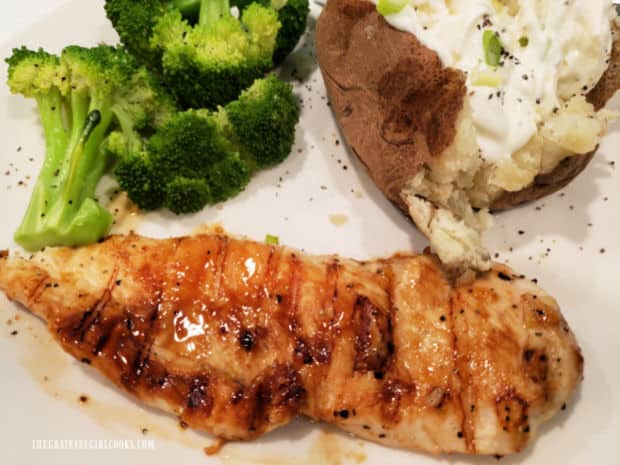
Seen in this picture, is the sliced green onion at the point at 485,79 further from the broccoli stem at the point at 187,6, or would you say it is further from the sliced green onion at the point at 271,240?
the broccoli stem at the point at 187,6

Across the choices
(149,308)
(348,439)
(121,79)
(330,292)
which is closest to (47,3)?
(121,79)

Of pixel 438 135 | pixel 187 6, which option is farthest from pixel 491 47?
pixel 187 6

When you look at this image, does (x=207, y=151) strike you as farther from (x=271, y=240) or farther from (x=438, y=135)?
(x=438, y=135)

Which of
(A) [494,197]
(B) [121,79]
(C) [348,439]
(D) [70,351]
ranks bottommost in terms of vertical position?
(C) [348,439]

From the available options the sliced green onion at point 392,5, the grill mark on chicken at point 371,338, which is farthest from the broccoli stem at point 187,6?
the grill mark on chicken at point 371,338

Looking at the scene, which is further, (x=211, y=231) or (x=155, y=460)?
(x=211, y=231)

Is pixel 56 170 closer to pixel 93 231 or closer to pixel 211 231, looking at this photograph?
pixel 93 231

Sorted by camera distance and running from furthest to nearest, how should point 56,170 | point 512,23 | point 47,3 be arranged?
1. point 47,3
2. point 56,170
3. point 512,23
